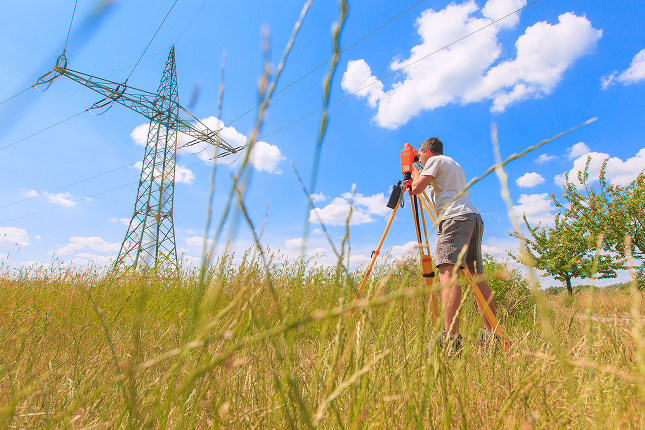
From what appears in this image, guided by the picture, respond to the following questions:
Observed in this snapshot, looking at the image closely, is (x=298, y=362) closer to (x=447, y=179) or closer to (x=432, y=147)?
(x=447, y=179)

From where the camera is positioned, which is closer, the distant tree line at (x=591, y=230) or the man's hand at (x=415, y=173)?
the man's hand at (x=415, y=173)

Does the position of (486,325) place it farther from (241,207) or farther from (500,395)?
(241,207)

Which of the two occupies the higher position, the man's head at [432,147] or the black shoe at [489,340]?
the man's head at [432,147]

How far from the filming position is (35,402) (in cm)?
135

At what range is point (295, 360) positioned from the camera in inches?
39.9

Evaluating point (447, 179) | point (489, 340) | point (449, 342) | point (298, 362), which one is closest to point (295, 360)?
point (298, 362)

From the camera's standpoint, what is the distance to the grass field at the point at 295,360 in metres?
0.54

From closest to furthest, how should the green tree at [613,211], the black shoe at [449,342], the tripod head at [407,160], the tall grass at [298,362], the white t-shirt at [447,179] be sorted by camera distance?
the tall grass at [298,362], the black shoe at [449,342], the white t-shirt at [447,179], the tripod head at [407,160], the green tree at [613,211]

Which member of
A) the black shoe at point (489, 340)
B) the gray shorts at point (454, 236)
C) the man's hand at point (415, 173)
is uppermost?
the man's hand at point (415, 173)

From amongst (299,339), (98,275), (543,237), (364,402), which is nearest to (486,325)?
(299,339)

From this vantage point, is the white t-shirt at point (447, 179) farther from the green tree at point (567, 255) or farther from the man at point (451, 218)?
the green tree at point (567, 255)

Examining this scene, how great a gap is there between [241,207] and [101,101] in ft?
54.3

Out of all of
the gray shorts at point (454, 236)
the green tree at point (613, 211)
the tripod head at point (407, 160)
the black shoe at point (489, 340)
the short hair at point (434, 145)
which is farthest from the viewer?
the green tree at point (613, 211)

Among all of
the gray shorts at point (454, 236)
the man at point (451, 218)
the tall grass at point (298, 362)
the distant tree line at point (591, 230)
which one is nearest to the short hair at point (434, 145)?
the man at point (451, 218)
